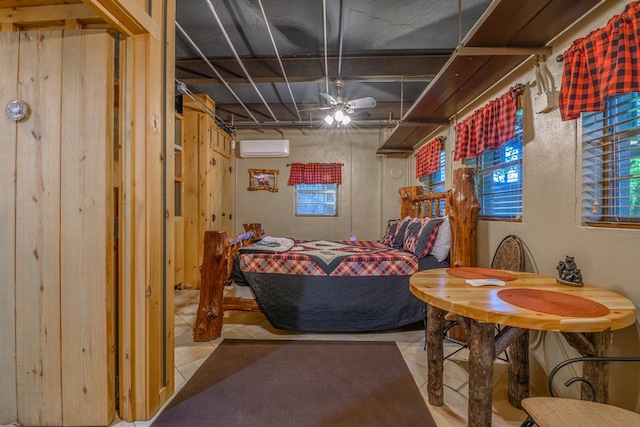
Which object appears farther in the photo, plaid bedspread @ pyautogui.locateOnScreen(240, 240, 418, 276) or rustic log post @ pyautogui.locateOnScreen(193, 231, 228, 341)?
plaid bedspread @ pyautogui.locateOnScreen(240, 240, 418, 276)

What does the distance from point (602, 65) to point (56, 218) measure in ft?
9.15

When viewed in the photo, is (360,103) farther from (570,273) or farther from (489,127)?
(570,273)

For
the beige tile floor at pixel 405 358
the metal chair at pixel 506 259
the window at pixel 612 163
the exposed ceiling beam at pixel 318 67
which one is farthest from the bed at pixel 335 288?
the exposed ceiling beam at pixel 318 67

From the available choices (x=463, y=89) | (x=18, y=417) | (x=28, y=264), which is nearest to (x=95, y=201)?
(x=28, y=264)

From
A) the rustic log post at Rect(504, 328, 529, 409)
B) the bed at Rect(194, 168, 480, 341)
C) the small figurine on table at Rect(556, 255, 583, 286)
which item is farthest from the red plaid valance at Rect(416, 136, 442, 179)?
the rustic log post at Rect(504, 328, 529, 409)

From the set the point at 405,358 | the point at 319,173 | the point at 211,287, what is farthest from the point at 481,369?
the point at 319,173

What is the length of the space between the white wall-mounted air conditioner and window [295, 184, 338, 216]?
0.70 m

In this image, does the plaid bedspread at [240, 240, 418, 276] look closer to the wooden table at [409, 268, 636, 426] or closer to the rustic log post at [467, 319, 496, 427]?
the wooden table at [409, 268, 636, 426]

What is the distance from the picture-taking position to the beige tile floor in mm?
1591

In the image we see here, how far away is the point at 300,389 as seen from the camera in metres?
1.81

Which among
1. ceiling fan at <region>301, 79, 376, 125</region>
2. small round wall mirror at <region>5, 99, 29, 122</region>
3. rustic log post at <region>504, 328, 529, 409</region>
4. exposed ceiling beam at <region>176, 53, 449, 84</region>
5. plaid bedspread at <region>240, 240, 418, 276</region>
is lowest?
rustic log post at <region>504, 328, 529, 409</region>

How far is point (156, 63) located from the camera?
153cm

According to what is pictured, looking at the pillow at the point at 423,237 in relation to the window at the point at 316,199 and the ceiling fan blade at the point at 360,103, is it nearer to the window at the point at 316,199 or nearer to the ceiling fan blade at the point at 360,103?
the ceiling fan blade at the point at 360,103

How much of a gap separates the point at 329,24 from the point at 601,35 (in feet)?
6.25
